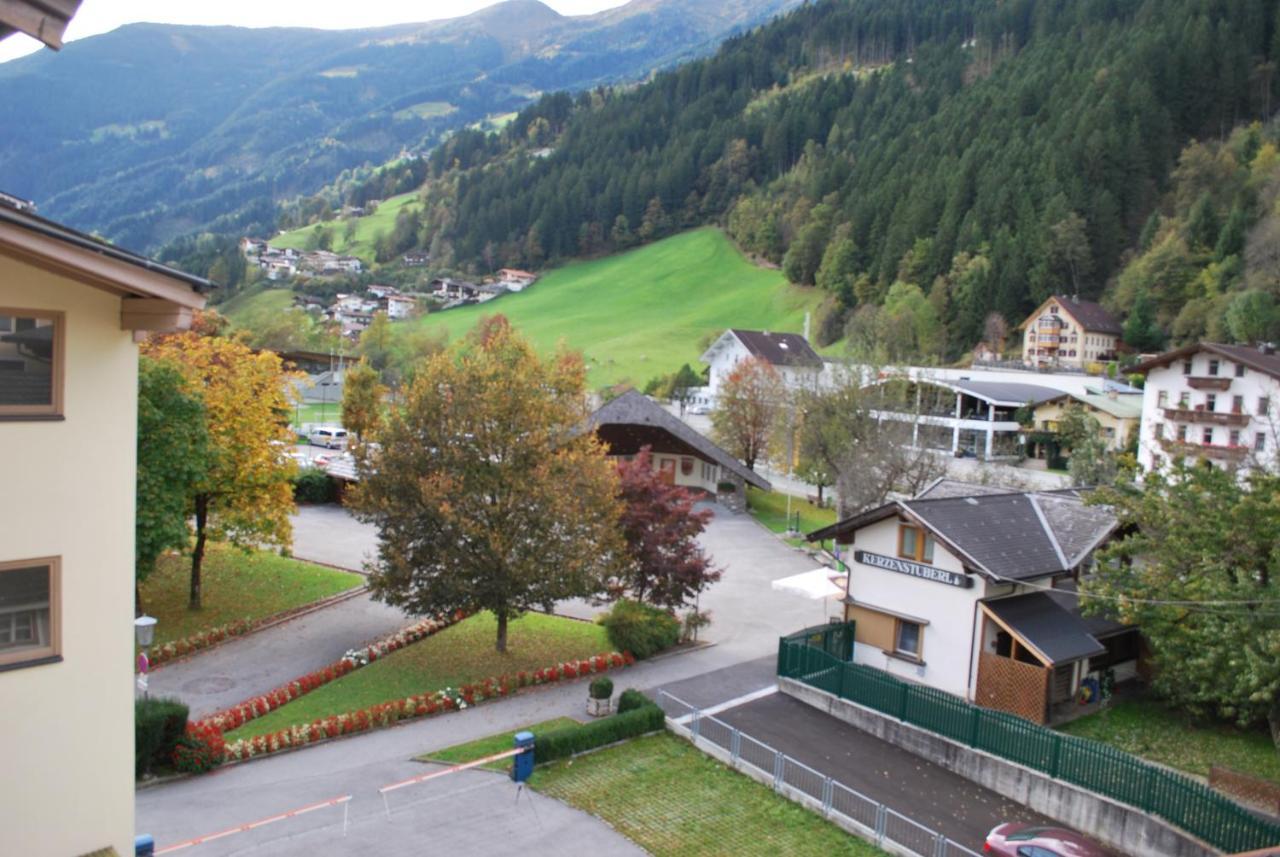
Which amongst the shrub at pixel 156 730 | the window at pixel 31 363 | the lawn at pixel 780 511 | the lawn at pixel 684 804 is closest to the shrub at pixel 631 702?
the lawn at pixel 684 804

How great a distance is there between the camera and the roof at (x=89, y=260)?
708 centimetres

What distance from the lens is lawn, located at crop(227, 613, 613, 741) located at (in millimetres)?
22469

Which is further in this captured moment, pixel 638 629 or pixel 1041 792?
pixel 638 629

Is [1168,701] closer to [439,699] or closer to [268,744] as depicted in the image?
[439,699]

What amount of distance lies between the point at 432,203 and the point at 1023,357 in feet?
451

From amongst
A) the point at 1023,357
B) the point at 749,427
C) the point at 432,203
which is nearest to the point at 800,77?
the point at 432,203

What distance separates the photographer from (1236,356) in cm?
5138

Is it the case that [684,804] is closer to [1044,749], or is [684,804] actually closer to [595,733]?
[595,733]

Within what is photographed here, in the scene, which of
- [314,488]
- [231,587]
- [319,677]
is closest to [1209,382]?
[314,488]

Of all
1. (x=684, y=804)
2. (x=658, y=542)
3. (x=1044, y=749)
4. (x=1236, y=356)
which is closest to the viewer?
(x=684, y=804)

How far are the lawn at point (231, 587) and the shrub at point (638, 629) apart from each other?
1086 centimetres

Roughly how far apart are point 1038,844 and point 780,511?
33.7 meters

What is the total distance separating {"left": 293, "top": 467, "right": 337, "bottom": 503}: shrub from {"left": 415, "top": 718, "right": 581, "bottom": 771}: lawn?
27.7m

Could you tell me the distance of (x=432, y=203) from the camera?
196 meters
